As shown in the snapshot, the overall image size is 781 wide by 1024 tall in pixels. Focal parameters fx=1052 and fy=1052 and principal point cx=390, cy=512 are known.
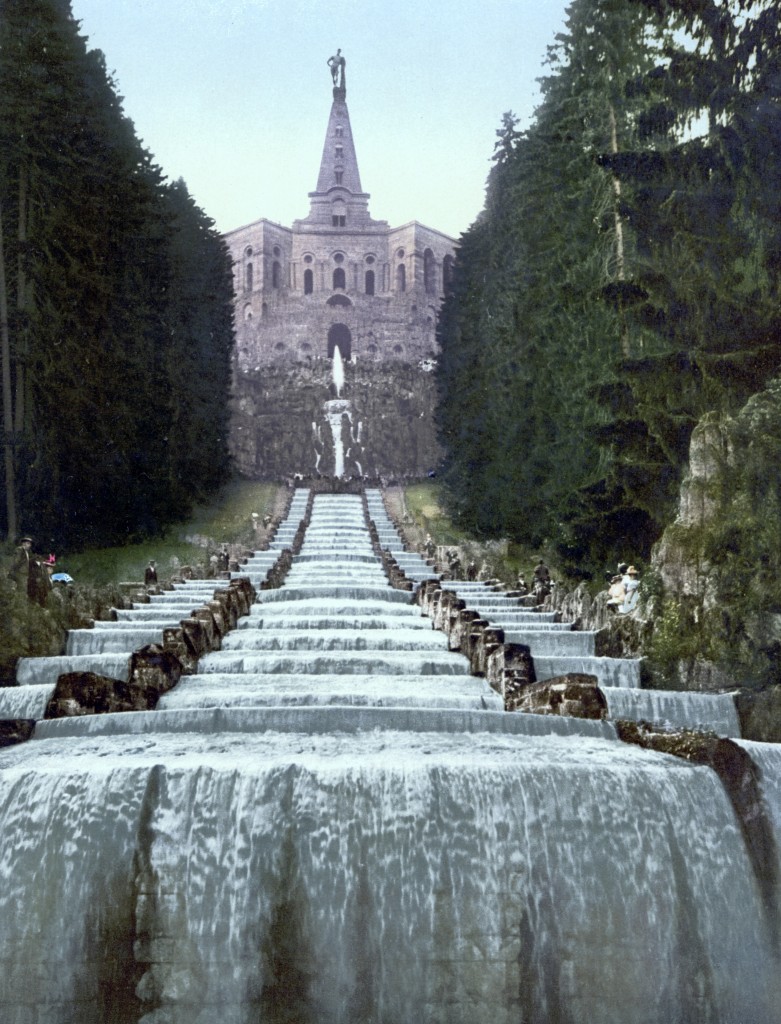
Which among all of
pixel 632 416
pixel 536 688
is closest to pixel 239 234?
pixel 632 416

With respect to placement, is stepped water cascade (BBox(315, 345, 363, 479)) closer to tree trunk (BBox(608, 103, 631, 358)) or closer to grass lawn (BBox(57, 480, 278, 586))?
grass lawn (BBox(57, 480, 278, 586))

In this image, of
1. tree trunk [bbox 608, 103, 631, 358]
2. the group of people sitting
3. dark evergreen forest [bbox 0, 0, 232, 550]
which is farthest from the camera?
dark evergreen forest [bbox 0, 0, 232, 550]

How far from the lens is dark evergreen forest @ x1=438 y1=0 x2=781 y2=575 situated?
17.0 metres

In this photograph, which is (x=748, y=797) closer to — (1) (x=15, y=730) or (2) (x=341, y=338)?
(1) (x=15, y=730)

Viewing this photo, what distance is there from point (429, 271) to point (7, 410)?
81.3m

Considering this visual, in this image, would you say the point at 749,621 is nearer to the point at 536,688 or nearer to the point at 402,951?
the point at 536,688

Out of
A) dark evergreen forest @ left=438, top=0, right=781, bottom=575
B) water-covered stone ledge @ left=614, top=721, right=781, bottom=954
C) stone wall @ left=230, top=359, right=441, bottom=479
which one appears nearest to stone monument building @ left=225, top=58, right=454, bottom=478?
stone wall @ left=230, top=359, right=441, bottom=479

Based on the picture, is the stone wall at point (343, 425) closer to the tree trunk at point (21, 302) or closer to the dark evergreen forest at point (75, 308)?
the dark evergreen forest at point (75, 308)

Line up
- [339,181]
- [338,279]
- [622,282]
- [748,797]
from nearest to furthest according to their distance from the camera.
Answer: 1. [748,797]
2. [622,282]
3. [338,279]
4. [339,181]

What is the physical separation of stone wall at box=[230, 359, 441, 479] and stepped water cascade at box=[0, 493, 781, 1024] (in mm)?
55652

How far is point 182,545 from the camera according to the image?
3488 cm

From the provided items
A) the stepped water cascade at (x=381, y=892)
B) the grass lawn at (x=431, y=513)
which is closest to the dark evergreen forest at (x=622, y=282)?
the grass lawn at (x=431, y=513)

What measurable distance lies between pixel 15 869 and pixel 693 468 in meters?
10.9

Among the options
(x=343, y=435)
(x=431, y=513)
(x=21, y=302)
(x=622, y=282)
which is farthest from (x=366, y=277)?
(x=622, y=282)
